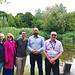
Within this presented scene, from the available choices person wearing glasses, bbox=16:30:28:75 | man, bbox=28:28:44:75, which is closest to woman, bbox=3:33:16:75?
person wearing glasses, bbox=16:30:28:75

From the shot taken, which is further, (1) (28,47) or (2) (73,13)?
(2) (73,13)

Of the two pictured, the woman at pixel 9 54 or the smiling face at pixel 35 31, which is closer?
the woman at pixel 9 54

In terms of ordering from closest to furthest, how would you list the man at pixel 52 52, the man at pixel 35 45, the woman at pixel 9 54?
the woman at pixel 9 54
the man at pixel 52 52
the man at pixel 35 45

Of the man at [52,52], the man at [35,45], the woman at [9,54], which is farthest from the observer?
the man at [35,45]

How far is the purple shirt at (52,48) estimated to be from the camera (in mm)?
8914

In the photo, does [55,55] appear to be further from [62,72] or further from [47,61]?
[62,72]

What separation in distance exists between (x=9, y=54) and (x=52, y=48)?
119cm

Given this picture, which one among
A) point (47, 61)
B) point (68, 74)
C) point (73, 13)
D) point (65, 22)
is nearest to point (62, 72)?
point (68, 74)

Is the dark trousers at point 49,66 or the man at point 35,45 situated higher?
the man at point 35,45

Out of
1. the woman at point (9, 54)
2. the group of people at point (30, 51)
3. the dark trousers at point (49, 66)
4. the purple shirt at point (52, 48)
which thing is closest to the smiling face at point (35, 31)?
the group of people at point (30, 51)

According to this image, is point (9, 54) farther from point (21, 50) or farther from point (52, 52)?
point (52, 52)

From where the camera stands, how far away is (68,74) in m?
10.8

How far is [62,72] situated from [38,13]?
1769 inches

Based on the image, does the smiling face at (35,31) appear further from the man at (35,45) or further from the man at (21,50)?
the man at (21,50)
